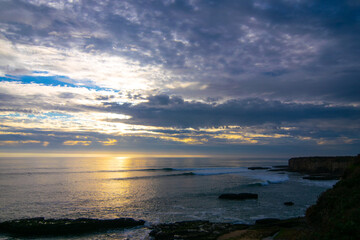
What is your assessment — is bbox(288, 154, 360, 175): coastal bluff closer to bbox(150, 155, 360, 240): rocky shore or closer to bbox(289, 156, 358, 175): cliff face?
bbox(289, 156, 358, 175): cliff face

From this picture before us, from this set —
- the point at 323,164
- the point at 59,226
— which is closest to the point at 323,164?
the point at 323,164

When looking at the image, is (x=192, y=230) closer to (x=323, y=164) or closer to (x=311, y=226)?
(x=311, y=226)

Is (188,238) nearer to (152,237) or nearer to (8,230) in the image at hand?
(152,237)

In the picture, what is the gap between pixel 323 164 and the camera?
9025 centimetres

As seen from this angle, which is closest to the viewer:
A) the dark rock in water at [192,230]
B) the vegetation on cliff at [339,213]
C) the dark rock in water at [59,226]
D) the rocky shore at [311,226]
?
the vegetation on cliff at [339,213]

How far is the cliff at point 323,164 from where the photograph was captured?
81312mm

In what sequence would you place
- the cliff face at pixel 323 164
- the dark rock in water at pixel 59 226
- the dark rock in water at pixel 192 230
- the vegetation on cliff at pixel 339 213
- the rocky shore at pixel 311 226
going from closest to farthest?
the vegetation on cliff at pixel 339 213 < the rocky shore at pixel 311 226 < the dark rock in water at pixel 192 230 < the dark rock in water at pixel 59 226 < the cliff face at pixel 323 164

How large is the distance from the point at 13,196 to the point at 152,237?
3084 cm

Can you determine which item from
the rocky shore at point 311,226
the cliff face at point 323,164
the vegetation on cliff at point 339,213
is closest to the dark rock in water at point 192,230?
the rocky shore at point 311,226

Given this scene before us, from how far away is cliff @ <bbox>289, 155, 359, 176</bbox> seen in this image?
8131 cm

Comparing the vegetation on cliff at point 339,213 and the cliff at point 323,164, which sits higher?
the vegetation on cliff at point 339,213

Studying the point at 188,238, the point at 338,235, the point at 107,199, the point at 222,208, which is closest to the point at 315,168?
the point at 222,208

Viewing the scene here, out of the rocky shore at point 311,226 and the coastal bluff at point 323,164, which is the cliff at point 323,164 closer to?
the coastal bluff at point 323,164

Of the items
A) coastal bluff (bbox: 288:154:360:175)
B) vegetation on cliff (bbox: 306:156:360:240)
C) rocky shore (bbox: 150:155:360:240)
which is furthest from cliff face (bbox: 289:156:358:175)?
vegetation on cliff (bbox: 306:156:360:240)
